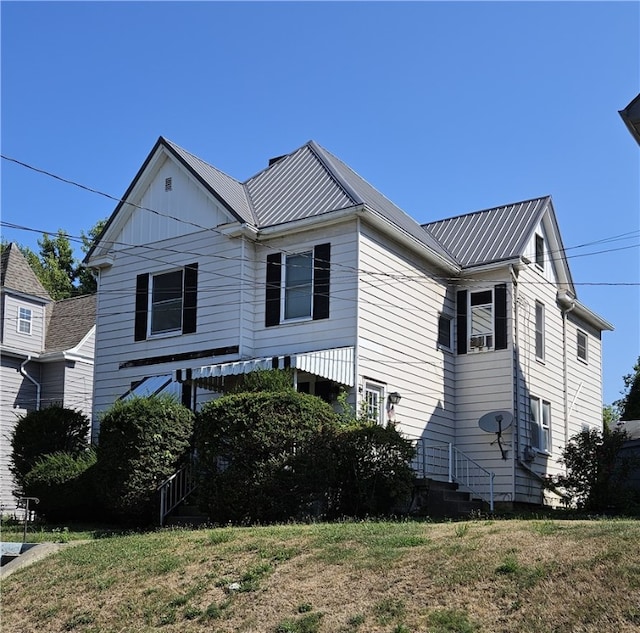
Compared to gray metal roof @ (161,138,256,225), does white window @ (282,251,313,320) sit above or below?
below

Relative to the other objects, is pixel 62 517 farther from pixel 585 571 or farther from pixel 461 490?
pixel 585 571

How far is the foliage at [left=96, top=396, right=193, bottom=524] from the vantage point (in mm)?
16703

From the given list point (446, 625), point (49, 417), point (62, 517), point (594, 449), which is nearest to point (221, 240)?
point (49, 417)

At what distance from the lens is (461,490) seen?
21500mm

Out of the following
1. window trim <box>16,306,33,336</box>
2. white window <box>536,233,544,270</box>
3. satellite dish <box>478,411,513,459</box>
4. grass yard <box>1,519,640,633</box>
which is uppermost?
white window <box>536,233,544,270</box>

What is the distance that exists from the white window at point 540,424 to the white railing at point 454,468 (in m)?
2.19

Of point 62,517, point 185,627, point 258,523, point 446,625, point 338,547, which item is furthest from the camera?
point 62,517

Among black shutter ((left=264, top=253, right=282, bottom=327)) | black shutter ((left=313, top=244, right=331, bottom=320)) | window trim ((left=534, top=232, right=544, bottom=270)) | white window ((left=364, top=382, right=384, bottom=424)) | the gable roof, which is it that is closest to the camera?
white window ((left=364, top=382, right=384, bottom=424))

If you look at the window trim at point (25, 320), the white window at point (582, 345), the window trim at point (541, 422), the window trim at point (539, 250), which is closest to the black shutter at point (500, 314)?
the window trim at point (541, 422)

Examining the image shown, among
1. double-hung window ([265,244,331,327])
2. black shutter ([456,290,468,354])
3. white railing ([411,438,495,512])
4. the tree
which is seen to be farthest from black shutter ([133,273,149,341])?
the tree

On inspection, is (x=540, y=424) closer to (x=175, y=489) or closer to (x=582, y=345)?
(x=582, y=345)

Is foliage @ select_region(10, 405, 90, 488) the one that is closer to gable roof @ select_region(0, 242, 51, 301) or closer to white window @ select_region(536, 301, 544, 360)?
white window @ select_region(536, 301, 544, 360)

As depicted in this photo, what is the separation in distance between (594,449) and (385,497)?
219 inches

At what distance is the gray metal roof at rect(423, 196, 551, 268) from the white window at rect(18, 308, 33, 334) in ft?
46.9
